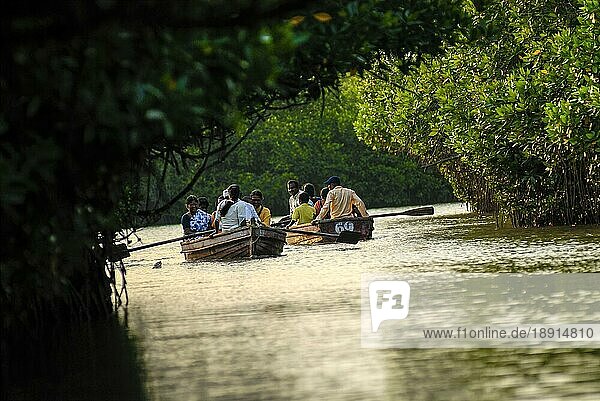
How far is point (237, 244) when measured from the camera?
2305cm

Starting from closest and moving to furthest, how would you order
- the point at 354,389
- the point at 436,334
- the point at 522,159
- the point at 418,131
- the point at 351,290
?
the point at 354,389 < the point at 436,334 < the point at 351,290 < the point at 522,159 < the point at 418,131

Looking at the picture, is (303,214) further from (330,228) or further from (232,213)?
(232,213)

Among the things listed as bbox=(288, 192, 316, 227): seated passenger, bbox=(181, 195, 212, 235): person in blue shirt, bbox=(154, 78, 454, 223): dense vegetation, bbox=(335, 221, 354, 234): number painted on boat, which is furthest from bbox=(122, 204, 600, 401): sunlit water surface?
bbox=(154, 78, 454, 223): dense vegetation

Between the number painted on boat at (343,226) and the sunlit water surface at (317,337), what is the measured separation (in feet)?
6.21

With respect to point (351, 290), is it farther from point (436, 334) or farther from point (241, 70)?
point (241, 70)

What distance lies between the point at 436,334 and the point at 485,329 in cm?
51

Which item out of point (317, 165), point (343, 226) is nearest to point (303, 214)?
point (343, 226)

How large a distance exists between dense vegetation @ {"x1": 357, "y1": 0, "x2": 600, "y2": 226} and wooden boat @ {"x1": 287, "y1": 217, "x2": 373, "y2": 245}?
8.93 feet

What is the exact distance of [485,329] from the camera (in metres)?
11.9

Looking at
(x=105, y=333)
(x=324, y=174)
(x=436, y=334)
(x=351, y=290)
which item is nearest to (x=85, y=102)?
(x=436, y=334)

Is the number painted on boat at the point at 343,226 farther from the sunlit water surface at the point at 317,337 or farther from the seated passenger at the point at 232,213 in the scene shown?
the seated passenger at the point at 232,213

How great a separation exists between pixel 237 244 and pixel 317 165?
42456 millimetres

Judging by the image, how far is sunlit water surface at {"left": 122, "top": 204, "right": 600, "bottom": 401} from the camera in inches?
361

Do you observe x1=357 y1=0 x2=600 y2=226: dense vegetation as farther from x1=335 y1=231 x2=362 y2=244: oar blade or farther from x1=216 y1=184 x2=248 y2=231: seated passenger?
x1=216 y1=184 x2=248 y2=231: seated passenger
